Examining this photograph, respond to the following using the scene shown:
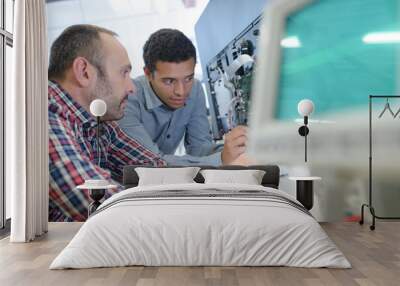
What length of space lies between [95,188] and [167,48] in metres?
2.06

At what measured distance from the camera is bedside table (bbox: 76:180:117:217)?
6656 mm

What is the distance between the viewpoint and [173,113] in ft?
24.5

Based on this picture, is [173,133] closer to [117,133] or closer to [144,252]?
[117,133]

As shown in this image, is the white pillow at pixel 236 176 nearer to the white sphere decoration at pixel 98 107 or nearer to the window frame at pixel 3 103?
the white sphere decoration at pixel 98 107

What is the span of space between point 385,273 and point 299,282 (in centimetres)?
74

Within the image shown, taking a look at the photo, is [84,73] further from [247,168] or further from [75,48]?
[247,168]

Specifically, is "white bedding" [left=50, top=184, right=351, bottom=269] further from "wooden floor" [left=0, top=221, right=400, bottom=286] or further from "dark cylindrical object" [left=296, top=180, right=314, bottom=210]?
"dark cylindrical object" [left=296, top=180, right=314, bottom=210]

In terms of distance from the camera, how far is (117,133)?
743 centimetres

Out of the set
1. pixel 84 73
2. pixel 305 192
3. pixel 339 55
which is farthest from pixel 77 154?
pixel 339 55

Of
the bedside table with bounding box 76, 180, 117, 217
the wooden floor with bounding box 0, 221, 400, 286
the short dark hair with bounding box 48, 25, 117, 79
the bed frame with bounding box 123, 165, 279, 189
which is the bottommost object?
the wooden floor with bounding box 0, 221, 400, 286

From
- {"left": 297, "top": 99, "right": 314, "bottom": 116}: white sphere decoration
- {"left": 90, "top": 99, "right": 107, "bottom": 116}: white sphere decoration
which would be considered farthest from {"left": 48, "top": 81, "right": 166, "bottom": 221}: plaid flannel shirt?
{"left": 297, "top": 99, "right": 314, "bottom": 116}: white sphere decoration

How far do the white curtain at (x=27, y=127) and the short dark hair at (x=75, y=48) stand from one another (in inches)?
43.3

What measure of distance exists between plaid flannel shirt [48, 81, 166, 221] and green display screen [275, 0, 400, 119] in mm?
2001

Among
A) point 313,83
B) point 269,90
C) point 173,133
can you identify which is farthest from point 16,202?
point 313,83
